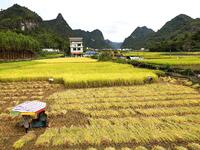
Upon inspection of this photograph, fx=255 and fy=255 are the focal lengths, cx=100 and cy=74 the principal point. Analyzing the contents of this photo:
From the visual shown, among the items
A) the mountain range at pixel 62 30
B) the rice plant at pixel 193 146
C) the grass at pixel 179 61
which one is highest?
the mountain range at pixel 62 30

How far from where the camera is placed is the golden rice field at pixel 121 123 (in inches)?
308

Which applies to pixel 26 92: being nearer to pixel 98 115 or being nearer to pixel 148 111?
pixel 98 115

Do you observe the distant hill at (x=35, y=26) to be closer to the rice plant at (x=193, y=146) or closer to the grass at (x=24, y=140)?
the grass at (x=24, y=140)

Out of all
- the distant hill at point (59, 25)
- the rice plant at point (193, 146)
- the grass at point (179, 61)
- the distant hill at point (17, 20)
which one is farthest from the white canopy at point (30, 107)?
the distant hill at point (59, 25)

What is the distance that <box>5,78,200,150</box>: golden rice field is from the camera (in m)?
7.83

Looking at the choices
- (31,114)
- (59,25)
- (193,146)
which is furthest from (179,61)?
(59,25)

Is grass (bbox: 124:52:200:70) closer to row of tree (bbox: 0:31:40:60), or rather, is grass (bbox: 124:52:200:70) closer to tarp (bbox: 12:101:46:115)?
tarp (bbox: 12:101:46:115)

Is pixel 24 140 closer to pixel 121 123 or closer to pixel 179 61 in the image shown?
pixel 121 123

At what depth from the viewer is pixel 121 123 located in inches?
382

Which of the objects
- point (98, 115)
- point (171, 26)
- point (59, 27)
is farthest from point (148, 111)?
point (59, 27)

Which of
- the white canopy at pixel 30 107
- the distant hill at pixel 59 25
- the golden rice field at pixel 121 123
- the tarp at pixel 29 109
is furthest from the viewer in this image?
the distant hill at pixel 59 25

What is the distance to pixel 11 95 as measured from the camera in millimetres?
16625

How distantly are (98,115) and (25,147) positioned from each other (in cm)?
393

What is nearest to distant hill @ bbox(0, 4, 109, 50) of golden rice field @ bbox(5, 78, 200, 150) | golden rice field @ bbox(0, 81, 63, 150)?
golden rice field @ bbox(0, 81, 63, 150)
